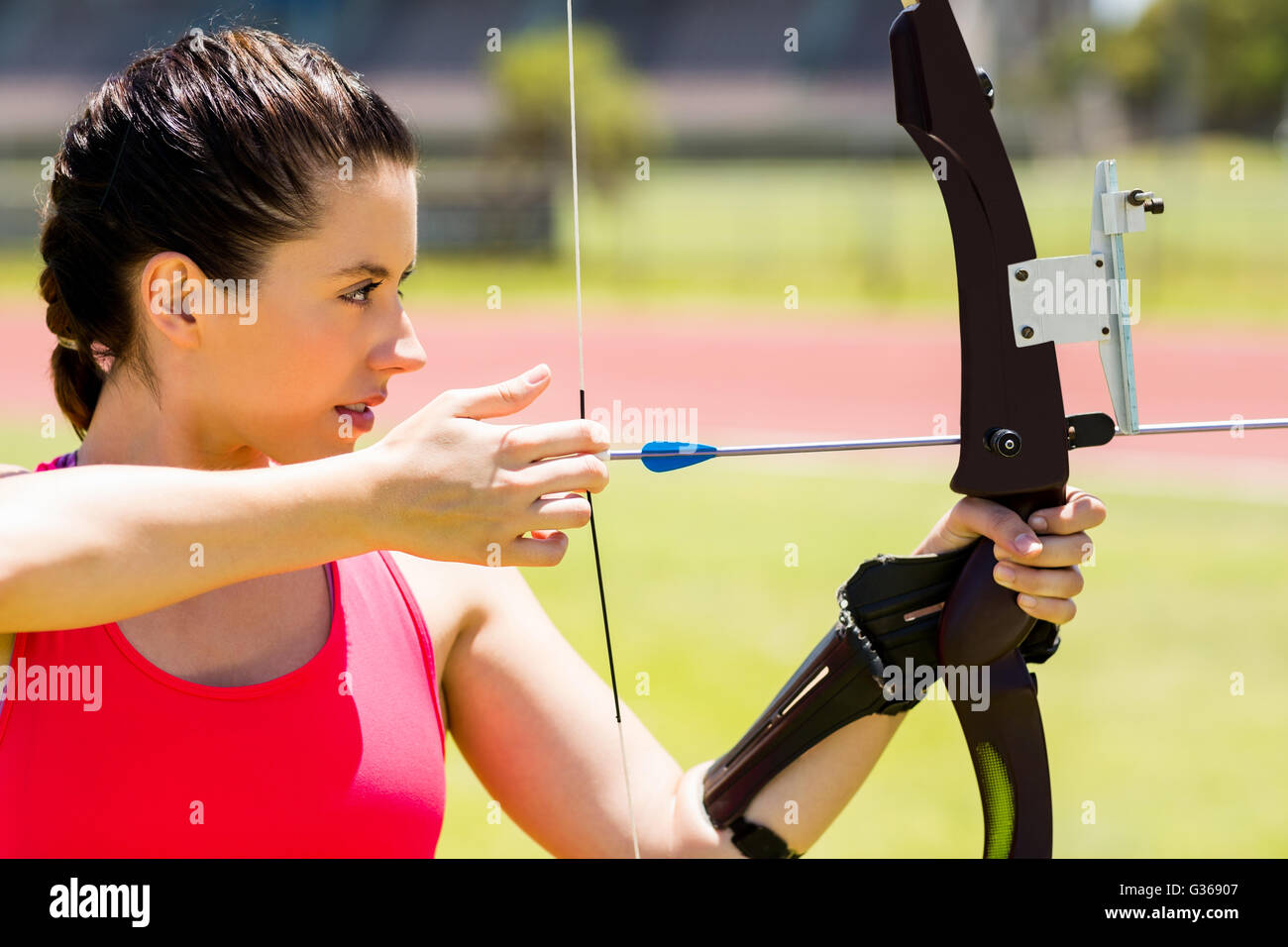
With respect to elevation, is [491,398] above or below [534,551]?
above

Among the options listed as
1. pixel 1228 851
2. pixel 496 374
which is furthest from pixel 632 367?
pixel 1228 851

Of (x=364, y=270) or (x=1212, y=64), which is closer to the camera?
(x=364, y=270)

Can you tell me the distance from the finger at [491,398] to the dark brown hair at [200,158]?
32 cm

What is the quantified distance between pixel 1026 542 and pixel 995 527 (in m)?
0.04

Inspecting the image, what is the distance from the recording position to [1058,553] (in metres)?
1.42

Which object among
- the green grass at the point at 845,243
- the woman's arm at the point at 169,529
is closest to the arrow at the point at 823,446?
the woman's arm at the point at 169,529

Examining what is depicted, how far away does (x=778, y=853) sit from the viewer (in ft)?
5.16

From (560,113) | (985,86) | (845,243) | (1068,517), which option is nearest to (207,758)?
(1068,517)

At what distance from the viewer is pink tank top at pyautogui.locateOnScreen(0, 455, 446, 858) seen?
4.37 feet

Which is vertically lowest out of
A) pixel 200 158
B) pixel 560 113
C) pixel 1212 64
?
pixel 200 158

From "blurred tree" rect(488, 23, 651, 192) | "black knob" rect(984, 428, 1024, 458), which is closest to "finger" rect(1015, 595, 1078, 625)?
"black knob" rect(984, 428, 1024, 458)

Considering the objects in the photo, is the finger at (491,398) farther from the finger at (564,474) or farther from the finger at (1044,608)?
the finger at (1044,608)

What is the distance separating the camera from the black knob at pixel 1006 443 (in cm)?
143

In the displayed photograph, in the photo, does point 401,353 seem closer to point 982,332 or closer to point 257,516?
point 257,516
